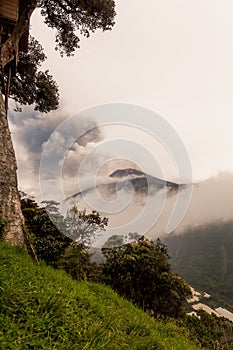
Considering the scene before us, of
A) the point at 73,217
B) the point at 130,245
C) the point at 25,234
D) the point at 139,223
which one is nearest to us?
the point at 25,234

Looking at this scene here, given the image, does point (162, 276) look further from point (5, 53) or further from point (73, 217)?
point (5, 53)

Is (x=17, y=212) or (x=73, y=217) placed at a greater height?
(x=73, y=217)

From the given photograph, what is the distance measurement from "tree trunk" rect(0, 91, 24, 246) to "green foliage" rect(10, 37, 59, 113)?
7.05 metres

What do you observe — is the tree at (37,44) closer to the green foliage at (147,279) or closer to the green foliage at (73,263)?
the green foliage at (73,263)

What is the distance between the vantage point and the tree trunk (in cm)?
891

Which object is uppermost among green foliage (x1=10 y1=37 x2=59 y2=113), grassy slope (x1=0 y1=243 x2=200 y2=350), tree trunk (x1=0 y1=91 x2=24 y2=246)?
green foliage (x1=10 y1=37 x2=59 y2=113)

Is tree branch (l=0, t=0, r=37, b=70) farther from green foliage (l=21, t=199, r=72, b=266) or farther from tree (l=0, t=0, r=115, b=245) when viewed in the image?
green foliage (l=21, t=199, r=72, b=266)

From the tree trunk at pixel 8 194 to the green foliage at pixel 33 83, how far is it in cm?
705

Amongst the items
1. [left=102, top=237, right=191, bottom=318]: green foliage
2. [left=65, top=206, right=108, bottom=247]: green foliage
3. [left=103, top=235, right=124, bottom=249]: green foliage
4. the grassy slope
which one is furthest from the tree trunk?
[left=103, top=235, right=124, bottom=249]: green foliage

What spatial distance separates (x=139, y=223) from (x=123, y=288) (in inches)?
414

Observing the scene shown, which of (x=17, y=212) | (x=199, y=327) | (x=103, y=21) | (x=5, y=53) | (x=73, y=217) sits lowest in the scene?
(x=199, y=327)

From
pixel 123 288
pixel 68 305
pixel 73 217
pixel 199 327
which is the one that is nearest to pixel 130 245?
pixel 123 288

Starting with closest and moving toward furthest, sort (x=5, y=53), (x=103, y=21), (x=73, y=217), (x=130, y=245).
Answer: (x=5, y=53) < (x=103, y=21) < (x=73, y=217) < (x=130, y=245)

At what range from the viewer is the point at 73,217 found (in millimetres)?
18438
